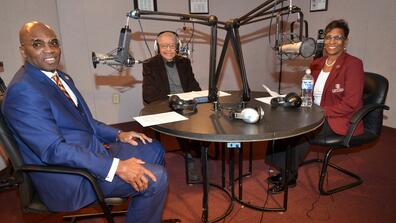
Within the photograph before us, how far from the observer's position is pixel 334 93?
2.17 meters

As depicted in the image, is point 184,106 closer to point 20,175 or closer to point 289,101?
point 289,101

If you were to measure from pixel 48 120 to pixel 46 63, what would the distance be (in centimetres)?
34

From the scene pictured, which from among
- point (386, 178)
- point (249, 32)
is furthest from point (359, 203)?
point (249, 32)

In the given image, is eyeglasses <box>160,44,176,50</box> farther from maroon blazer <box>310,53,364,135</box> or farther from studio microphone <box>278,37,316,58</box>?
maroon blazer <box>310,53,364,135</box>

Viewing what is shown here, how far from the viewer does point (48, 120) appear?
1240 mm

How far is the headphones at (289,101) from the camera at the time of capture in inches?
67.6

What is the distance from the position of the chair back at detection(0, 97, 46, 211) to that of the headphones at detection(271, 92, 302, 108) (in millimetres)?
1386

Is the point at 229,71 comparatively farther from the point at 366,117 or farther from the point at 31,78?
the point at 31,78

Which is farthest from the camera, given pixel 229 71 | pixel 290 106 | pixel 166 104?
pixel 229 71

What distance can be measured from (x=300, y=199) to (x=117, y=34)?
292 cm

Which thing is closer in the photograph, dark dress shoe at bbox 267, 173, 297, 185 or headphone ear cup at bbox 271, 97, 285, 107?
headphone ear cup at bbox 271, 97, 285, 107

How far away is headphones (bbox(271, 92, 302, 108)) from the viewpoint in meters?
1.72

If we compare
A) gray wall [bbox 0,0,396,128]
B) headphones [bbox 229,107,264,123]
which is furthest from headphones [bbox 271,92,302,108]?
gray wall [bbox 0,0,396,128]

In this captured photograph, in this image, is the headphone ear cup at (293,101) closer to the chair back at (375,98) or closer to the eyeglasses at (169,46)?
the chair back at (375,98)
